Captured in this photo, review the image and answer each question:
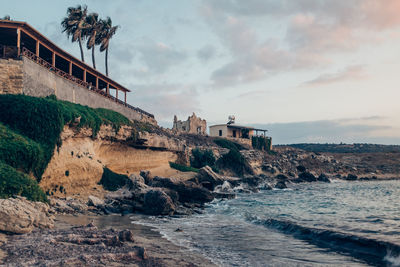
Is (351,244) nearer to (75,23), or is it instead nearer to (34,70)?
(34,70)

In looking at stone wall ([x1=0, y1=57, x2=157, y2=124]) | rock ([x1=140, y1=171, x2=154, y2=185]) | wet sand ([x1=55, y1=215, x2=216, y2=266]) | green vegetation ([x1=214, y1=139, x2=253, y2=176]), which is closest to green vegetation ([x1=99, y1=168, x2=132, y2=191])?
rock ([x1=140, y1=171, x2=154, y2=185])

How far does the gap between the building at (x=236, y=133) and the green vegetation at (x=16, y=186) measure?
56284 mm

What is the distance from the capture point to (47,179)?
1739 centimetres

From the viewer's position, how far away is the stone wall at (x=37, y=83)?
20.8 meters

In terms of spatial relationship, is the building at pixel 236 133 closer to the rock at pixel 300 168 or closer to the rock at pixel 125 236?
the rock at pixel 300 168

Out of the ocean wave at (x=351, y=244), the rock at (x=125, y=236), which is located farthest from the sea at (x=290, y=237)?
the rock at (x=125, y=236)

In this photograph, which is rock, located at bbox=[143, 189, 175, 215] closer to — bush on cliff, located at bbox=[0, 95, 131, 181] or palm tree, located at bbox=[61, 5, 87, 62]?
bush on cliff, located at bbox=[0, 95, 131, 181]

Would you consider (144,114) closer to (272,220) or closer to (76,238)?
(272,220)

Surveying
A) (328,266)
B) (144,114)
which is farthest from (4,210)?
(144,114)

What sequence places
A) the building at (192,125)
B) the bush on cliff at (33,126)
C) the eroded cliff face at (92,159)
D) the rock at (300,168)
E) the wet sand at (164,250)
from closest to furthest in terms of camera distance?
the wet sand at (164,250) < the bush on cliff at (33,126) < the eroded cliff face at (92,159) < the rock at (300,168) < the building at (192,125)

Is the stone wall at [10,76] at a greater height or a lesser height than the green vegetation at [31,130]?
greater

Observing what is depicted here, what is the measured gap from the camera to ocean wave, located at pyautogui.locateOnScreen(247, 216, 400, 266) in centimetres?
896

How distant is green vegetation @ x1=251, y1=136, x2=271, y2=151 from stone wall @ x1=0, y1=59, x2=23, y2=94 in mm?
55845

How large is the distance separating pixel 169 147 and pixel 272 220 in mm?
21085
